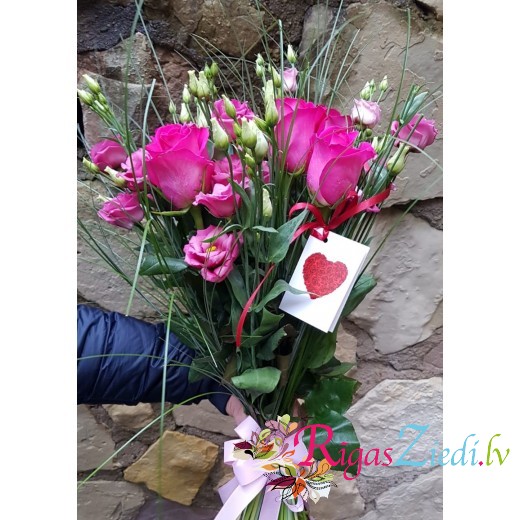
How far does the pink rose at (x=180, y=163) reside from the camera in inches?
20.0

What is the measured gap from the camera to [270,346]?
57 centimetres

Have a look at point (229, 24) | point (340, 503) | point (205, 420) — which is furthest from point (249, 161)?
point (340, 503)

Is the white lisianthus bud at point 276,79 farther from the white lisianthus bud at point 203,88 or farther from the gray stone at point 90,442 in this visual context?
the gray stone at point 90,442

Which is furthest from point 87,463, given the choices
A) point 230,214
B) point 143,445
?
point 230,214

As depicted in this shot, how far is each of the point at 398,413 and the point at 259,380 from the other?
1.89 ft

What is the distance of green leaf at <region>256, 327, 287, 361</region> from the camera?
0.56m

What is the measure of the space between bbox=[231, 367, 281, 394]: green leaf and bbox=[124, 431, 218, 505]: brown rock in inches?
19.9

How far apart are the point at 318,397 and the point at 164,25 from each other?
0.74 m

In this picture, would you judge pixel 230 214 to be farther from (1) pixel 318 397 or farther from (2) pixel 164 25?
(2) pixel 164 25

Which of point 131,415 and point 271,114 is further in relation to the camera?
point 131,415

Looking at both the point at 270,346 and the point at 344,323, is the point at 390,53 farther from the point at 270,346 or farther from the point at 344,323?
the point at 270,346

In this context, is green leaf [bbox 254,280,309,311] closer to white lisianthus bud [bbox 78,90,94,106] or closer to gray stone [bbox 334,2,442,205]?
white lisianthus bud [bbox 78,90,94,106]

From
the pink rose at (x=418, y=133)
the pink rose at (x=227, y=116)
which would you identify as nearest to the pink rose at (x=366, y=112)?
the pink rose at (x=418, y=133)

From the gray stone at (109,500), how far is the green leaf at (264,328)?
62 cm
